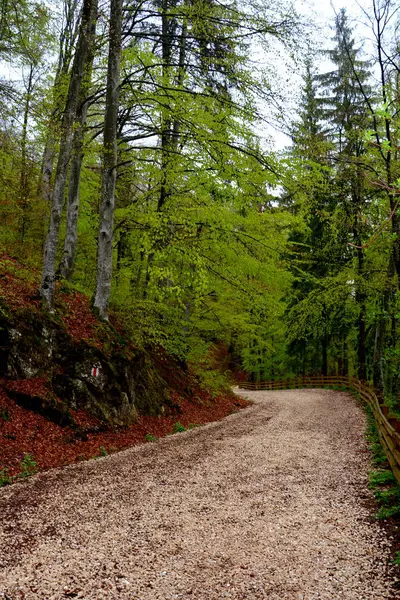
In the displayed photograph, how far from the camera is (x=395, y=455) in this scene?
572 cm

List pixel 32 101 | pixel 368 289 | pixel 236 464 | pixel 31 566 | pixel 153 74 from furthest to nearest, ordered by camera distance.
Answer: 1. pixel 368 289
2. pixel 153 74
3. pixel 32 101
4. pixel 236 464
5. pixel 31 566

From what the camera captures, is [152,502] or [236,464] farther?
[236,464]

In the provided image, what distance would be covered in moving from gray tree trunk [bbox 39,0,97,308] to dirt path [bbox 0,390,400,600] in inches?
159

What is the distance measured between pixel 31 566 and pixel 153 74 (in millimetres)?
10449

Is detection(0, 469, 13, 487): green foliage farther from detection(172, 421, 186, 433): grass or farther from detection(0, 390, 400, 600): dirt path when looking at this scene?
detection(172, 421, 186, 433): grass

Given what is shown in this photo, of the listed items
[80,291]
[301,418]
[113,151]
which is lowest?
[301,418]

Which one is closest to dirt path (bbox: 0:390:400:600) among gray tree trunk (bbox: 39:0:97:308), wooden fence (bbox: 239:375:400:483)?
wooden fence (bbox: 239:375:400:483)

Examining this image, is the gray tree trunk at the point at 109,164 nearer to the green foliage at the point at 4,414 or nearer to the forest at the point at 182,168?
the forest at the point at 182,168

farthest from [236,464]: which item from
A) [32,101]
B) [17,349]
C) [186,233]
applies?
[32,101]

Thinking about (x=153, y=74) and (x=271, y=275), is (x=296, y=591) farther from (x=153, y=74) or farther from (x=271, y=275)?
(x=153, y=74)

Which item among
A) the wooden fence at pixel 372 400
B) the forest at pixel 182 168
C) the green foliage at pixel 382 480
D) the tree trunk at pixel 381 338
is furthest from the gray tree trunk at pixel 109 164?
the tree trunk at pixel 381 338

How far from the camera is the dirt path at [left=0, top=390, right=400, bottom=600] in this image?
10.8 feet

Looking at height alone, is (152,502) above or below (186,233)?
below

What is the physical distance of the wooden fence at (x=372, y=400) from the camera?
5934mm
